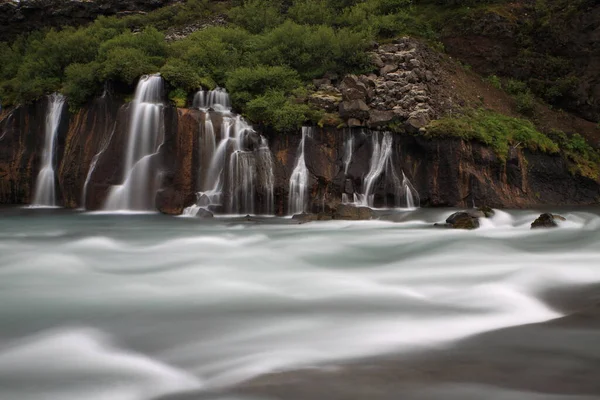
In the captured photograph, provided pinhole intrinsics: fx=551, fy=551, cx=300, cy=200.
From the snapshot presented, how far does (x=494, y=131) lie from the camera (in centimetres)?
1844

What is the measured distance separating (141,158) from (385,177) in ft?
26.0

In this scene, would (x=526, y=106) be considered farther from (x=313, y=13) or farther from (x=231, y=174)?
(x=231, y=174)

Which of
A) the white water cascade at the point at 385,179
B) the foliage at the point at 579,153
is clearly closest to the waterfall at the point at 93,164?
the white water cascade at the point at 385,179

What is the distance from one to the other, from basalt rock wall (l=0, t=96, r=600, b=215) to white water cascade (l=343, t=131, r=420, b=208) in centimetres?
12

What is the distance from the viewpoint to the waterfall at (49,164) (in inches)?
814

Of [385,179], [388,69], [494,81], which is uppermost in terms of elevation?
[494,81]

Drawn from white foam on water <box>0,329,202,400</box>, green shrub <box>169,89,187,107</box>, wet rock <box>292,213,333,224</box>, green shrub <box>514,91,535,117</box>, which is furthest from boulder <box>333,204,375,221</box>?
white foam on water <box>0,329,202,400</box>

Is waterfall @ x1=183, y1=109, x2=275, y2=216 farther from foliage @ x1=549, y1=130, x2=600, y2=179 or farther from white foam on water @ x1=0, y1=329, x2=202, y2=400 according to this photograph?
white foam on water @ x1=0, y1=329, x2=202, y2=400

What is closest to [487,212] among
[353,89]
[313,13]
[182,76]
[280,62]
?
[353,89]

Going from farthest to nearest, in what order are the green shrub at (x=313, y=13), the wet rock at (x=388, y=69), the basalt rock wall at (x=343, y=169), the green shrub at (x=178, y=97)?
the green shrub at (x=313, y=13)
the wet rock at (x=388, y=69)
the green shrub at (x=178, y=97)
the basalt rock wall at (x=343, y=169)

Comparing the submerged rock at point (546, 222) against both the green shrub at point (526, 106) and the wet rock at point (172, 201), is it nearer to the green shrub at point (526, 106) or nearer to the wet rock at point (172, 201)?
the green shrub at point (526, 106)

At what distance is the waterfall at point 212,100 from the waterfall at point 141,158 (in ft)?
4.05

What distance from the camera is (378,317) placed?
6.41 meters

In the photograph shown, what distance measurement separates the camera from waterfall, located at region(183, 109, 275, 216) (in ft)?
55.9
